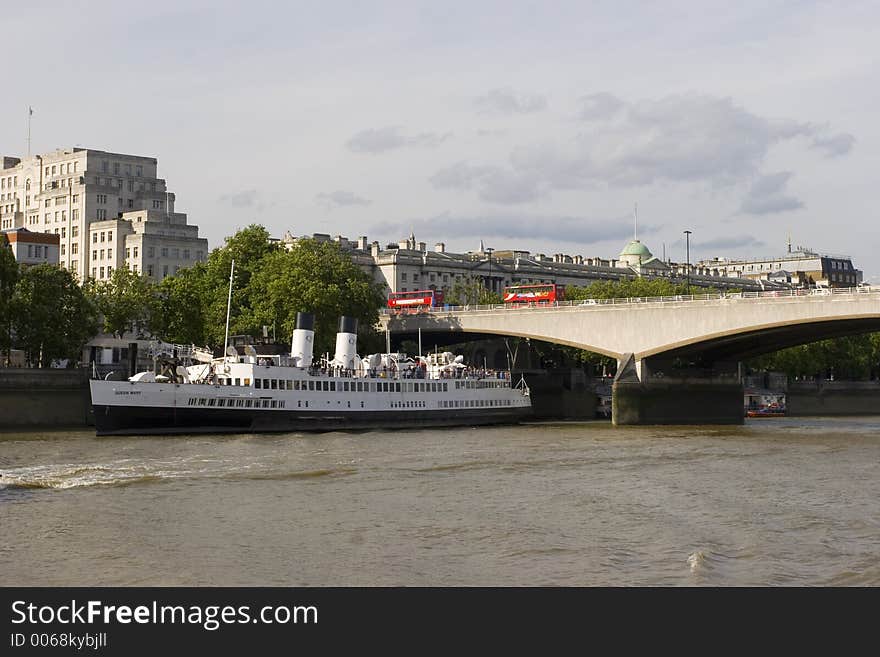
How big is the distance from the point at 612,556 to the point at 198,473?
1872 centimetres

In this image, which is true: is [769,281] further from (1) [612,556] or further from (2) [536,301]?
(1) [612,556]

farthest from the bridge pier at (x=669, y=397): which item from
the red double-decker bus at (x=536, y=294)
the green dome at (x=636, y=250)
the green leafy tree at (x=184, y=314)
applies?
the green dome at (x=636, y=250)

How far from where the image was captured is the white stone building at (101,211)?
121 metres

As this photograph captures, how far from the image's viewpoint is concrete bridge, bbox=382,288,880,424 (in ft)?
240

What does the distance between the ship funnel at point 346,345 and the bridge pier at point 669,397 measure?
16.3m

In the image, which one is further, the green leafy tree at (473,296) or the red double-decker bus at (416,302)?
the green leafy tree at (473,296)

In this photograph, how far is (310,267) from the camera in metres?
87.1

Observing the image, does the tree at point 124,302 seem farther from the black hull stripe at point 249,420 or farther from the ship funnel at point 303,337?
the black hull stripe at point 249,420

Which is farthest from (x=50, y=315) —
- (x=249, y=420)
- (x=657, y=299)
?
(x=657, y=299)

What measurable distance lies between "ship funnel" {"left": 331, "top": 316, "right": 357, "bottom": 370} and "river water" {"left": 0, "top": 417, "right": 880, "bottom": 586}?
729 inches

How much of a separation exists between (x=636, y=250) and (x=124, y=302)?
113633 mm

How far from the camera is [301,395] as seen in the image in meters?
65.3
